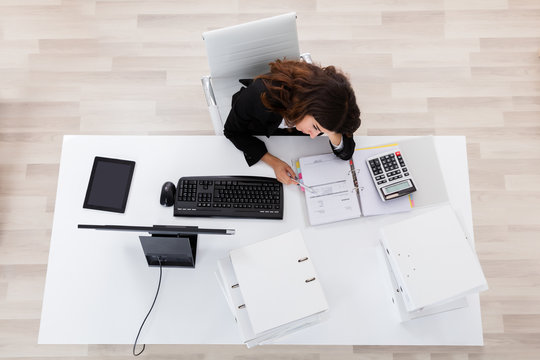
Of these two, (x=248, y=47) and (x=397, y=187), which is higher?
(x=248, y=47)

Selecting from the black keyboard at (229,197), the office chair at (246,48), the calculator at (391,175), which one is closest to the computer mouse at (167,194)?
the black keyboard at (229,197)

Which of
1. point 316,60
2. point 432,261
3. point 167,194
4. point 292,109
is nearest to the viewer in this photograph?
point 432,261

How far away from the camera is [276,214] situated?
1.66 m

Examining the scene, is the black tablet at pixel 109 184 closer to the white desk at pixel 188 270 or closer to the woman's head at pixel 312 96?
the white desk at pixel 188 270

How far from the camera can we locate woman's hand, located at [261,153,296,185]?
1.68m

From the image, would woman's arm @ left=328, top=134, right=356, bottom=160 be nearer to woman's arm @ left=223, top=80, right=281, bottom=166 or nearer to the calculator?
the calculator

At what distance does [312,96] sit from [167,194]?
0.65 metres

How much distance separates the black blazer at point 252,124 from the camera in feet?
5.38

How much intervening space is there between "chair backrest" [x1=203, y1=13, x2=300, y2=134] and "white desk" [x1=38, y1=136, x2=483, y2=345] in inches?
13.1

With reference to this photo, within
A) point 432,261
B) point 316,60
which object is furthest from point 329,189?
point 316,60

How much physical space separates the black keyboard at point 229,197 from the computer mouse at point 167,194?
0.8 inches

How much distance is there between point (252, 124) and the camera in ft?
5.58

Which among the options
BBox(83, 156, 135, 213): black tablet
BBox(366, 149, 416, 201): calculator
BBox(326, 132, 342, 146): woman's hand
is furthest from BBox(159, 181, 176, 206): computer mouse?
BBox(366, 149, 416, 201): calculator

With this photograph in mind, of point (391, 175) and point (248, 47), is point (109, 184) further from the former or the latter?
point (391, 175)
